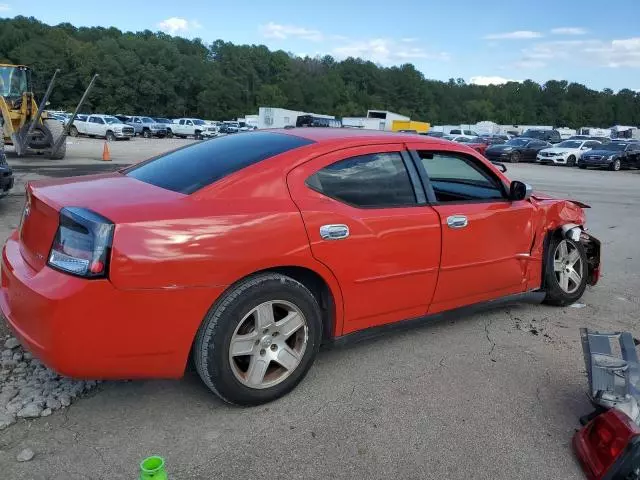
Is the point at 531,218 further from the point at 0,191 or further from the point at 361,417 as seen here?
the point at 0,191

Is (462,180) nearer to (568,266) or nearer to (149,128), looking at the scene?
(568,266)

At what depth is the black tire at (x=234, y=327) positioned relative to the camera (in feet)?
9.53

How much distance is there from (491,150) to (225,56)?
334 ft

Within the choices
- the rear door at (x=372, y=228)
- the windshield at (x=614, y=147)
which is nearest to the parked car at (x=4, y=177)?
the rear door at (x=372, y=228)

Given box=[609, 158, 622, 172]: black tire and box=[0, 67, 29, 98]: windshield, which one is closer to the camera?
box=[0, 67, 29, 98]: windshield

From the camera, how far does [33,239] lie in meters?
3.08

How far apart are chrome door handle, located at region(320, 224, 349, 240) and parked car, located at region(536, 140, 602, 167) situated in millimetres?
28704

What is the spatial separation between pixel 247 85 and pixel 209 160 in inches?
4702

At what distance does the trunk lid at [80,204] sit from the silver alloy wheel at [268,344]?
2.48 ft

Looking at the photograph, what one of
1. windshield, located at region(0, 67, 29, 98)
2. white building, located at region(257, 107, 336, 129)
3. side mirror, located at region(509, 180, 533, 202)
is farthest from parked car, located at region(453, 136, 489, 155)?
white building, located at region(257, 107, 336, 129)

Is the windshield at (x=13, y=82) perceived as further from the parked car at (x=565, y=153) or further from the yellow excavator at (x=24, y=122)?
the parked car at (x=565, y=153)

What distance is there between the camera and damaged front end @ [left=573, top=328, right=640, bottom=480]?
2414mm

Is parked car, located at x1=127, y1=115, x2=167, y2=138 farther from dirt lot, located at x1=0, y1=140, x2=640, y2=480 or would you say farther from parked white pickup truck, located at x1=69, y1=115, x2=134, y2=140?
dirt lot, located at x1=0, y1=140, x2=640, y2=480

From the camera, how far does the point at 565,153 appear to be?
95.4ft
